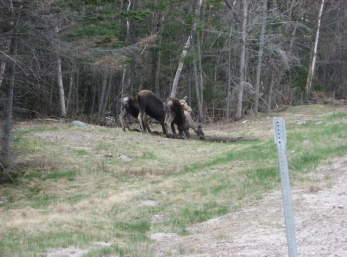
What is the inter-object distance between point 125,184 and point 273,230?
6726 mm

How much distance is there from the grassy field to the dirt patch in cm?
40

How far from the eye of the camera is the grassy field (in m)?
10.1

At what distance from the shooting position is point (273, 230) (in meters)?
8.85

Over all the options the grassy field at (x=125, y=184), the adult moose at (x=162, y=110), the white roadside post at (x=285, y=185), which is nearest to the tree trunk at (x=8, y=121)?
the grassy field at (x=125, y=184)

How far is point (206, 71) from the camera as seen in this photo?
3728 centimetres

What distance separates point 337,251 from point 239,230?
2.29m

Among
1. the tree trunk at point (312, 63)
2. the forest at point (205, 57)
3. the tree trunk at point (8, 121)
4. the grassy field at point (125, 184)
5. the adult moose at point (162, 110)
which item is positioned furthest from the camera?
the tree trunk at point (312, 63)

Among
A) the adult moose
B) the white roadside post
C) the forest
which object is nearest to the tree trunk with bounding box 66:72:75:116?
the forest

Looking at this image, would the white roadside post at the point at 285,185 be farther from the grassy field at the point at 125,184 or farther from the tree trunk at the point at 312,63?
the tree trunk at the point at 312,63

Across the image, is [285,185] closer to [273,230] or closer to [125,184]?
[273,230]

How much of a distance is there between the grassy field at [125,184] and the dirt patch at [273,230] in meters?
0.40

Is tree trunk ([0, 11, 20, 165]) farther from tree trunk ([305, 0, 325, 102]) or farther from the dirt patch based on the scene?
tree trunk ([305, 0, 325, 102])

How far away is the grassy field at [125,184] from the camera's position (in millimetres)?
10086

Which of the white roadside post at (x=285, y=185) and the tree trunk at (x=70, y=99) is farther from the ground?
the white roadside post at (x=285, y=185)
